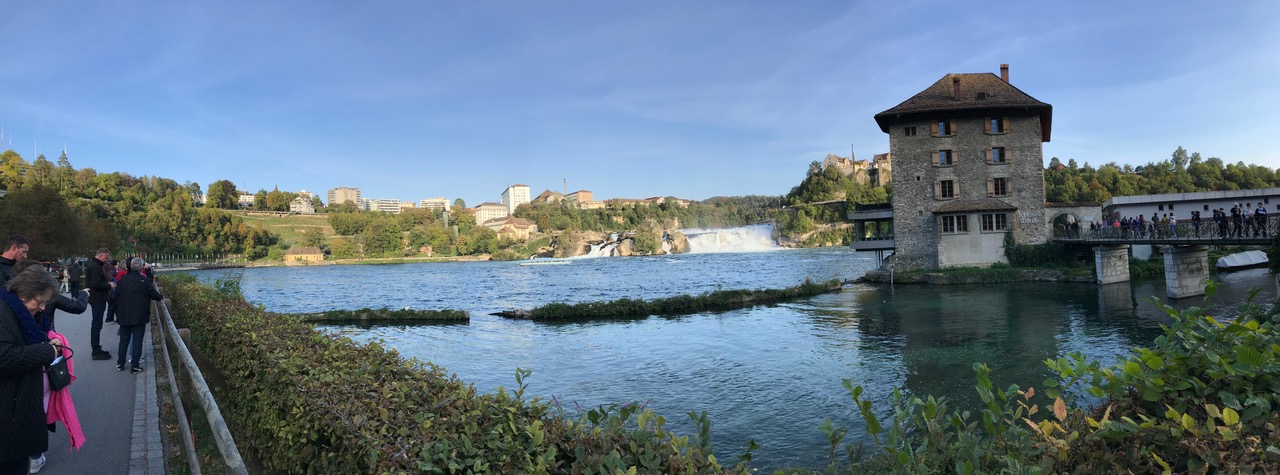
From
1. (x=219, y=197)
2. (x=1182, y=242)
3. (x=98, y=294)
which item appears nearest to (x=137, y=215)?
(x=219, y=197)

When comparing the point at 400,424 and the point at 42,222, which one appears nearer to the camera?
the point at 400,424

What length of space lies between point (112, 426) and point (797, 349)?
52.0ft

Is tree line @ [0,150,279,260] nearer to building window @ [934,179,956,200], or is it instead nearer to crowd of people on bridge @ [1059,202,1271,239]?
building window @ [934,179,956,200]

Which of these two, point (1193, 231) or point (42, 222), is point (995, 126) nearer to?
point (1193, 231)

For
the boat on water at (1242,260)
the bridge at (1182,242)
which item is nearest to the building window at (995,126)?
the bridge at (1182,242)

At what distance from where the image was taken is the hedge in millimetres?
3127

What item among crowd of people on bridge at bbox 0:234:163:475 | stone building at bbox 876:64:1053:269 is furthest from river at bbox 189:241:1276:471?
stone building at bbox 876:64:1053:269

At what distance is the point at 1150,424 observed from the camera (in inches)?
110

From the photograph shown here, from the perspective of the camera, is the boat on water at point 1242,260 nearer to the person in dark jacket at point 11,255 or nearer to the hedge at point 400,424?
the hedge at point 400,424

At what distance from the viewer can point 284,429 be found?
4852 mm

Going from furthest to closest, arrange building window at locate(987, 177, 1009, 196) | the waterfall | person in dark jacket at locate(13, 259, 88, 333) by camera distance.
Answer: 1. the waterfall
2. building window at locate(987, 177, 1009, 196)
3. person in dark jacket at locate(13, 259, 88, 333)

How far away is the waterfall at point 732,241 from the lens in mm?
128875

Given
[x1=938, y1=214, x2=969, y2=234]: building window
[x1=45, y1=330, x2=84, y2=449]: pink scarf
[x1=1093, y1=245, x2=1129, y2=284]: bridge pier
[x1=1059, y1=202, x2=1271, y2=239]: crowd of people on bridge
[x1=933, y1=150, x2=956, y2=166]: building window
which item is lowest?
[x1=1093, y1=245, x2=1129, y2=284]: bridge pier

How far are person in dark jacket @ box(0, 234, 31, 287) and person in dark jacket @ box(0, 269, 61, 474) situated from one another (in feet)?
12.4
